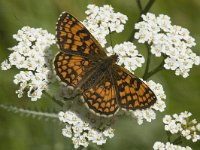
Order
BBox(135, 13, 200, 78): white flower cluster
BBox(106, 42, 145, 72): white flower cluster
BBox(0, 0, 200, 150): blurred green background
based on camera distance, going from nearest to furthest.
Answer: BBox(106, 42, 145, 72): white flower cluster < BBox(135, 13, 200, 78): white flower cluster < BBox(0, 0, 200, 150): blurred green background

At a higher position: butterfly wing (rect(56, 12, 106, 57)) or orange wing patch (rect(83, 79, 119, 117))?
butterfly wing (rect(56, 12, 106, 57))

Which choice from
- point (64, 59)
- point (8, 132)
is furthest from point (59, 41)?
point (8, 132)

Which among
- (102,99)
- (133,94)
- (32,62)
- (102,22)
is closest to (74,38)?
(32,62)

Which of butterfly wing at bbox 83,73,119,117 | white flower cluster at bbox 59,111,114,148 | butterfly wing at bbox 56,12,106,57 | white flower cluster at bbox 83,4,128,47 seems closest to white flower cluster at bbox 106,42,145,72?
white flower cluster at bbox 83,4,128,47

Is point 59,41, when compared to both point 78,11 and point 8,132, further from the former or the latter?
point 78,11

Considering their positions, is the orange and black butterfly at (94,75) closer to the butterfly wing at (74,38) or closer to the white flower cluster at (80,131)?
the butterfly wing at (74,38)

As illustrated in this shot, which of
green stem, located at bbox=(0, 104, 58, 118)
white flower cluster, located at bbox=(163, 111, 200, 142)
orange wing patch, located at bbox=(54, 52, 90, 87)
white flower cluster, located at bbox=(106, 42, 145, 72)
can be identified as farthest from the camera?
white flower cluster, located at bbox=(106, 42, 145, 72)

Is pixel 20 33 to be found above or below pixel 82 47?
above

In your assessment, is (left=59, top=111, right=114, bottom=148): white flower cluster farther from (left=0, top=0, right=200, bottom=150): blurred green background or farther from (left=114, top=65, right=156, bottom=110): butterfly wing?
(left=0, top=0, right=200, bottom=150): blurred green background
